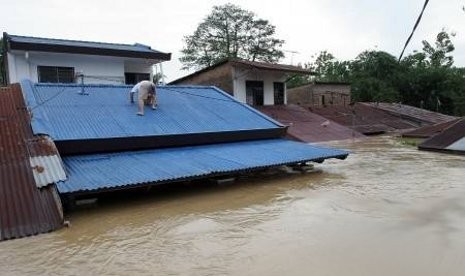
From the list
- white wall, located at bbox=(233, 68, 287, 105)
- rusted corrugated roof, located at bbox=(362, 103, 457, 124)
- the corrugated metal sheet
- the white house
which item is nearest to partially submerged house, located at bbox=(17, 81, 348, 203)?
the white house

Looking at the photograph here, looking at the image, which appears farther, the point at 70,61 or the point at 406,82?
the point at 406,82

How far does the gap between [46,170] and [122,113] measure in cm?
390

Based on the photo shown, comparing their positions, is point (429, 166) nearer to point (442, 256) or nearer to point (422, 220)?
point (422, 220)

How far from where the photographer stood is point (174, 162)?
10055 mm

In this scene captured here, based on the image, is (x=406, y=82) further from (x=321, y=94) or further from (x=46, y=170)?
(x=46, y=170)

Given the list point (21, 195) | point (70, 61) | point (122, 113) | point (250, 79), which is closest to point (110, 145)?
point (122, 113)

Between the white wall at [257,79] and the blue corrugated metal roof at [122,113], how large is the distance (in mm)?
9937

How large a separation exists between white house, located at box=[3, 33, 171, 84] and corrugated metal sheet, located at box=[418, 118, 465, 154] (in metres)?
13.0

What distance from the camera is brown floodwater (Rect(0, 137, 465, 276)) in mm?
5652

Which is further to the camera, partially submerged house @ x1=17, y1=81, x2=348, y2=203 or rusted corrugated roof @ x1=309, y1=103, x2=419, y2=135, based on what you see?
rusted corrugated roof @ x1=309, y1=103, x2=419, y2=135

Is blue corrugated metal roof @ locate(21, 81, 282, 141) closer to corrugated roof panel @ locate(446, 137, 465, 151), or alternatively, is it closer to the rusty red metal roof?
the rusty red metal roof

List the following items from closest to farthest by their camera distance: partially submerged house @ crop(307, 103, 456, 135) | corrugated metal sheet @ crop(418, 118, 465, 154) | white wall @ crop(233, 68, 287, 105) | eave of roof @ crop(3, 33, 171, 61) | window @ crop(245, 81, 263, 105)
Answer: corrugated metal sheet @ crop(418, 118, 465, 154), eave of roof @ crop(3, 33, 171, 61), white wall @ crop(233, 68, 287, 105), window @ crop(245, 81, 263, 105), partially submerged house @ crop(307, 103, 456, 135)

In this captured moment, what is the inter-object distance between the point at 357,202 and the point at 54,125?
707 cm

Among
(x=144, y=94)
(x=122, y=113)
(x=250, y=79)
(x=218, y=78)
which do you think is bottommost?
(x=122, y=113)
